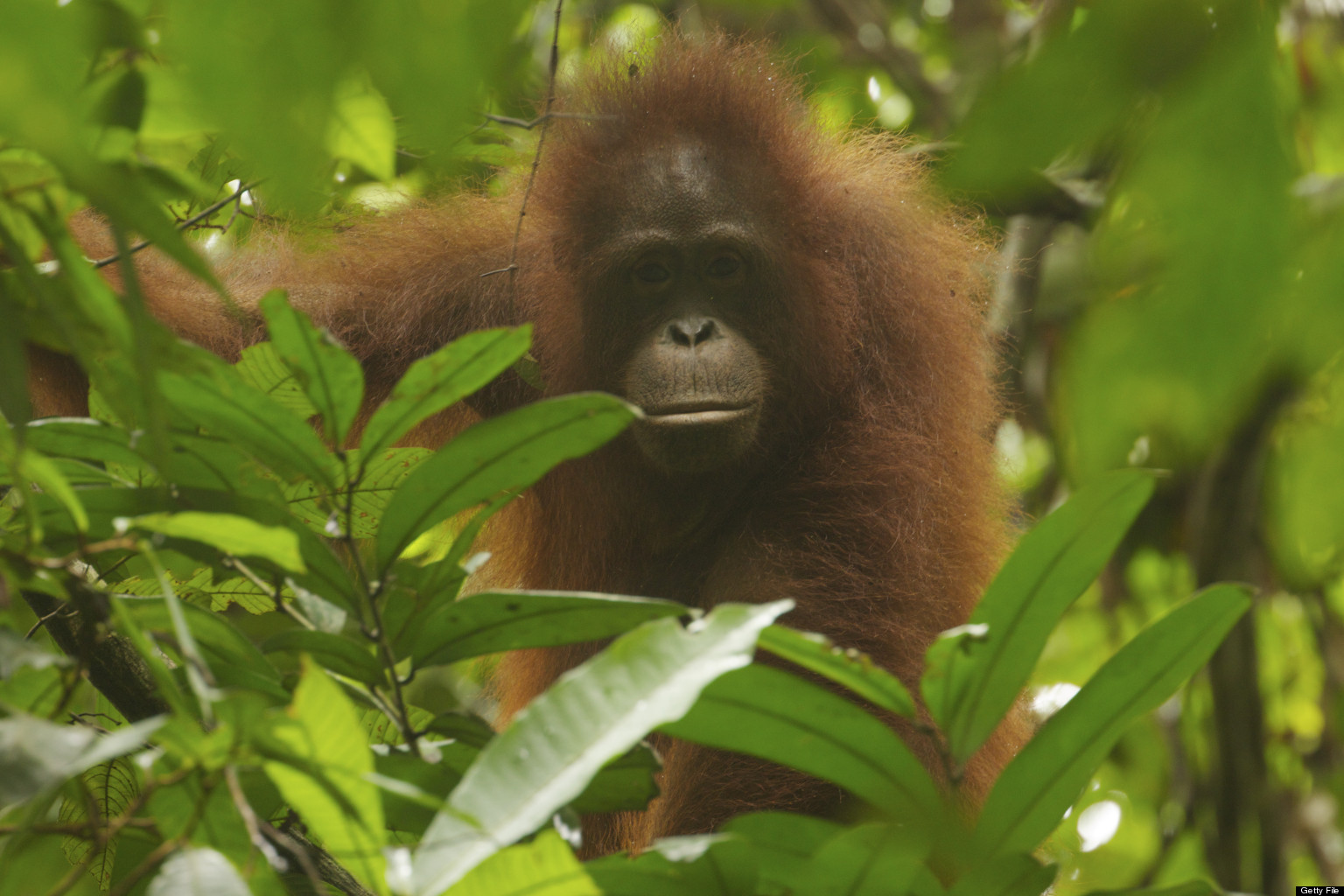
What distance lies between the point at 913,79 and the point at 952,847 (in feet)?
11.9

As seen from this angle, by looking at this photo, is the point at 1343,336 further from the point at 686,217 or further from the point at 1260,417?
the point at 1260,417

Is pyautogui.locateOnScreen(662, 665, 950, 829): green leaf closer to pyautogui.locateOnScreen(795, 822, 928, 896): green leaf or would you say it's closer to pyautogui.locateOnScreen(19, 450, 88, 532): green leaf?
pyautogui.locateOnScreen(795, 822, 928, 896): green leaf

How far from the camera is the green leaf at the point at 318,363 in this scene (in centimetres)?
133

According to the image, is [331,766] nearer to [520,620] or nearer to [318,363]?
[520,620]

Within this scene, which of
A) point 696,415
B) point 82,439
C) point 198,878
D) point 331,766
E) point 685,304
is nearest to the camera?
point 198,878

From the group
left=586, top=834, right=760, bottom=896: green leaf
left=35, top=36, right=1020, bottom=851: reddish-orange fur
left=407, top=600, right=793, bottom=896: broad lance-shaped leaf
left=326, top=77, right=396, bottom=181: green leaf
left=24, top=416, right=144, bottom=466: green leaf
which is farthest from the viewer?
left=35, top=36, right=1020, bottom=851: reddish-orange fur

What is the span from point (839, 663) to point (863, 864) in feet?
0.63

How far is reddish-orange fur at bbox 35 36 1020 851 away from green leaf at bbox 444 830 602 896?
1.54m

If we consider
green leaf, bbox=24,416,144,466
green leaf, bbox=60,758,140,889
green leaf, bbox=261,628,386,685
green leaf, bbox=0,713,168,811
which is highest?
green leaf, bbox=24,416,144,466

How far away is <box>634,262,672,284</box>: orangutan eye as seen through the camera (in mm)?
2777

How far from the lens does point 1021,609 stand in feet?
4.38

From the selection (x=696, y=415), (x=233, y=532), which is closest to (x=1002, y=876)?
(x=233, y=532)

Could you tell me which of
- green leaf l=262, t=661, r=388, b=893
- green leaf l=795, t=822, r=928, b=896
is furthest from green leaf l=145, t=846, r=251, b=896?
green leaf l=795, t=822, r=928, b=896

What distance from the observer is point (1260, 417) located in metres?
2.89
